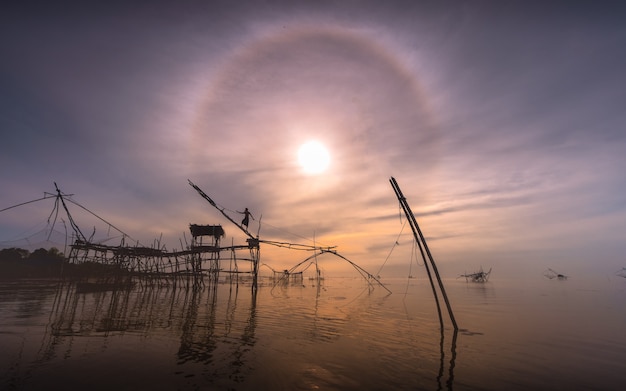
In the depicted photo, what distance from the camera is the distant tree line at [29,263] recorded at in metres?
62.2

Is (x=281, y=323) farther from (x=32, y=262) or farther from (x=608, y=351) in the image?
(x=32, y=262)

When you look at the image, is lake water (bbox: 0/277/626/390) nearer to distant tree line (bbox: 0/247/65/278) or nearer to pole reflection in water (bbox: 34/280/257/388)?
pole reflection in water (bbox: 34/280/257/388)

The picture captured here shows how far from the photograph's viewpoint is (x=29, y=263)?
217ft

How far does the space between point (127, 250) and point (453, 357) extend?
42961 mm

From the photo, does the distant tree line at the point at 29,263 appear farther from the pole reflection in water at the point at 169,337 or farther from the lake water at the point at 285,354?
the lake water at the point at 285,354

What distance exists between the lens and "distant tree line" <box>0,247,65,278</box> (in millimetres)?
62156

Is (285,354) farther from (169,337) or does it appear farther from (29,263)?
(29,263)

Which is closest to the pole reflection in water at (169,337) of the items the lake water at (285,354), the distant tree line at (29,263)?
the lake water at (285,354)

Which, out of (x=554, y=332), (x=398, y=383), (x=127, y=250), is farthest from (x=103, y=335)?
(x=127, y=250)

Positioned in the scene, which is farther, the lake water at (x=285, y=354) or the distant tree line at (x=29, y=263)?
the distant tree line at (x=29, y=263)

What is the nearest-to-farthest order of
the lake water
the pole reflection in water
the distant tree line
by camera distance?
the lake water < the pole reflection in water < the distant tree line

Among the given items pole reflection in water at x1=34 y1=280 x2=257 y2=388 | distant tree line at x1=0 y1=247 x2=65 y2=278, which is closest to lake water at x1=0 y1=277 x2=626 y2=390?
pole reflection in water at x1=34 y1=280 x2=257 y2=388

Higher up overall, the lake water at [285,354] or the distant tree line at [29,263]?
the distant tree line at [29,263]

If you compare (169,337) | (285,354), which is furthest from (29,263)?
(285,354)
